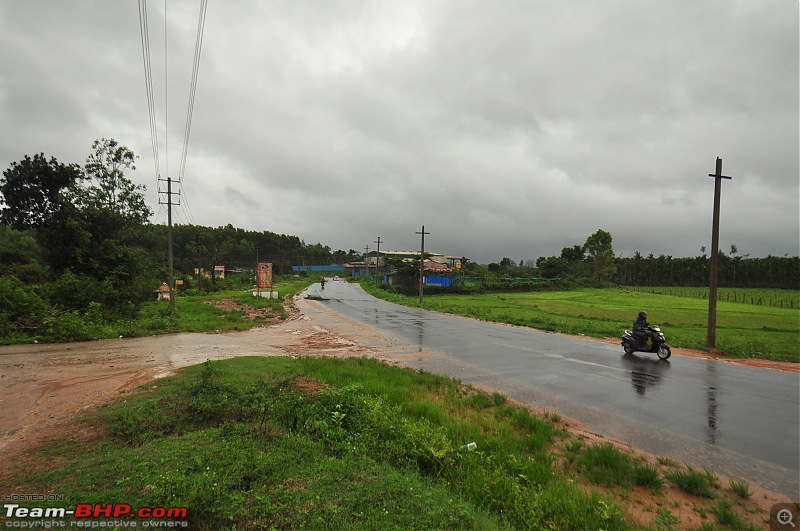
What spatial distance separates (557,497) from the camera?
13.4ft

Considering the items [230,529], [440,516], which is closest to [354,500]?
[440,516]

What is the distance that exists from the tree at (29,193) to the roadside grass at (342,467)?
21372 millimetres

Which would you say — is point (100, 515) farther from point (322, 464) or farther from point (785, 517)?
point (785, 517)

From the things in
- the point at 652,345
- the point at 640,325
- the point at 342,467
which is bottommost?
the point at 652,345

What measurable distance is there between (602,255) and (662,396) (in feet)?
286

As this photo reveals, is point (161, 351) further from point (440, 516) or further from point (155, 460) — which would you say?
point (440, 516)

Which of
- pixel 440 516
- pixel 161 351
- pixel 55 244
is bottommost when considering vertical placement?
pixel 161 351

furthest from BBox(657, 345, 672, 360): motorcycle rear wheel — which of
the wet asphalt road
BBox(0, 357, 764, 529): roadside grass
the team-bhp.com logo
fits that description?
the team-bhp.com logo

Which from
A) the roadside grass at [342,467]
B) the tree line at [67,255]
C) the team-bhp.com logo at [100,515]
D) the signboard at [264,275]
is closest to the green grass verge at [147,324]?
the tree line at [67,255]

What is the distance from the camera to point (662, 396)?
8570 millimetres

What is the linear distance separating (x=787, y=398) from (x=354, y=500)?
35.2 feet

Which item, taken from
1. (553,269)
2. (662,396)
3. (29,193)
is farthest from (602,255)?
(29,193)

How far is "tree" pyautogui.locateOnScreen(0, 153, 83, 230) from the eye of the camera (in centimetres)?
2084

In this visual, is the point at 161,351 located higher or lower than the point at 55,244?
lower
